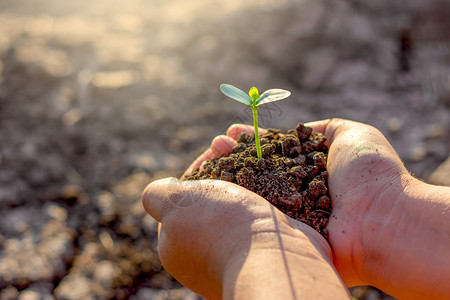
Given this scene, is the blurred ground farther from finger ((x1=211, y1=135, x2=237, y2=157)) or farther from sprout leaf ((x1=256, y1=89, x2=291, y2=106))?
sprout leaf ((x1=256, y1=89, x2=291, y2=106))

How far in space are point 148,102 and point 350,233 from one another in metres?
2.48

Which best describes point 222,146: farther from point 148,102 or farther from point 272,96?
point 148,102

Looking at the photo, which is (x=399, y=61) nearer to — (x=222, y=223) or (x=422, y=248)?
(x=422, y=248)

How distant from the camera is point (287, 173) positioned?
130cm

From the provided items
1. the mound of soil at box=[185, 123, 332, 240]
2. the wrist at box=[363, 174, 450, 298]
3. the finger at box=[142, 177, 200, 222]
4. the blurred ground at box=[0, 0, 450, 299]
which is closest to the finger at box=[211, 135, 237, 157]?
the mound of soil at box=[185, 123, 332, 240]

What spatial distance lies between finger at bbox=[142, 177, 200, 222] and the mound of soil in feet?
0.63

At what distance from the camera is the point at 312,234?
112 cm

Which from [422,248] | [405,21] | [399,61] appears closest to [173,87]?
[399,61]

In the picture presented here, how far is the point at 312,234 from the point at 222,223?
30 centimetres

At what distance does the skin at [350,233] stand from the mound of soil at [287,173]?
0.19 ft

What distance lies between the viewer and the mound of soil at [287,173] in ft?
4.06

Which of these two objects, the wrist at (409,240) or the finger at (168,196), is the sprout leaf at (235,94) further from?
the wrist at (409,240)

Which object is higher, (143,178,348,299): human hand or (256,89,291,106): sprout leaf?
(256,89,291,106): sprout leaf

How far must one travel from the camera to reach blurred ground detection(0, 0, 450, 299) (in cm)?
214
